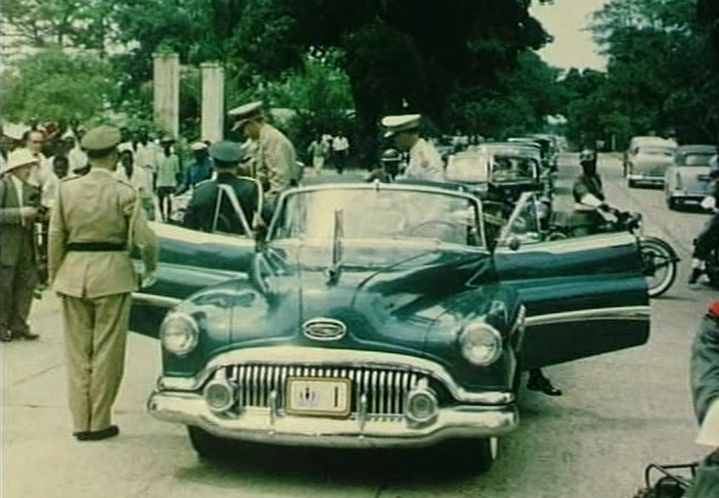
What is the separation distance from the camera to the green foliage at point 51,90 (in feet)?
66.2

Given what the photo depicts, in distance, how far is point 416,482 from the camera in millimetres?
6922

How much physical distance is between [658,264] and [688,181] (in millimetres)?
18231

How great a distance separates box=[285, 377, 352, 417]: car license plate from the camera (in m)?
6.53

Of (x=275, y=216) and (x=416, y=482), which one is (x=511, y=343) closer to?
(x=416, y=482)

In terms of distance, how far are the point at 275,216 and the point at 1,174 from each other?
319 centimetres

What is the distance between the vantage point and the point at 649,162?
45031 mm

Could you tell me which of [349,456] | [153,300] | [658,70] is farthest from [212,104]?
[349,456]

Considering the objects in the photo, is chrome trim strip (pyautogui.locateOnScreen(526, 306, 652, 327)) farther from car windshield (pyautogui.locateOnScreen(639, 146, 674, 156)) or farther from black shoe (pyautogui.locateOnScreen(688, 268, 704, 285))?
car windshield (pyautogui.locateOnScreen(639, 146, 674, 156))

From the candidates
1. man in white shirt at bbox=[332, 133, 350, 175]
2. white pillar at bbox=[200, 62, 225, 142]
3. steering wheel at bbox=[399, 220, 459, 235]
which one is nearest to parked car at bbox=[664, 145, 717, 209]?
white pillar at bbox=[200, 62, 225, 142]

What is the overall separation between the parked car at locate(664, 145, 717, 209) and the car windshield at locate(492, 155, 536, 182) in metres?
7.33

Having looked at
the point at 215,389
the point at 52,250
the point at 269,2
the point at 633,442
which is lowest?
the point at 633,442

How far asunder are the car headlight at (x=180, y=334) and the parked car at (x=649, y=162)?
127 feet

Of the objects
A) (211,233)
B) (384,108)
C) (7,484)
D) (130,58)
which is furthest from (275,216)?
(130,58)

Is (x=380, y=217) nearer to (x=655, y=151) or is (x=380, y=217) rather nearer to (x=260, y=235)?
(x=260, y=235)
